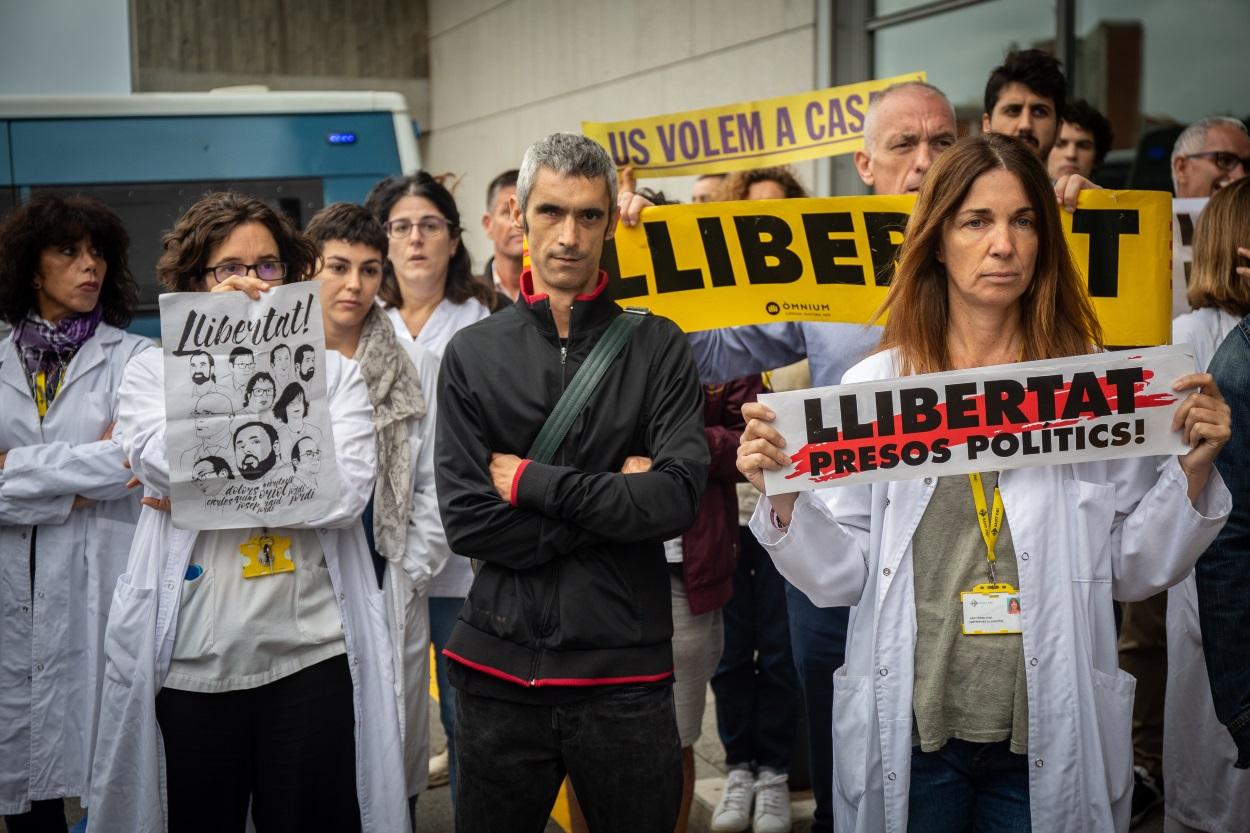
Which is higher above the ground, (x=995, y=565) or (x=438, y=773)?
(x=995, y=565)

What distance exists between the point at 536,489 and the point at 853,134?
287 centimetres

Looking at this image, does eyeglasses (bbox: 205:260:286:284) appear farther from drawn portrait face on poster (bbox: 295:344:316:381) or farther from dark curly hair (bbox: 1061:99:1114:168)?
dark curly hair (bbox: 1061:99:1114:168)

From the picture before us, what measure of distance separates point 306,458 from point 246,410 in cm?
21

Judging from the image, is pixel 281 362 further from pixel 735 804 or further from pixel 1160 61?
pixel 1160 61

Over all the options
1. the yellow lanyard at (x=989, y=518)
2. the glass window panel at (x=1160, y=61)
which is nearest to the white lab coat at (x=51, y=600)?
the yellow lanyard at (x=989, y=518)

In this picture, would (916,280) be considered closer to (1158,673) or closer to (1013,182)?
(1013,182)

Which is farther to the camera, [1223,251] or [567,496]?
[1223,251]

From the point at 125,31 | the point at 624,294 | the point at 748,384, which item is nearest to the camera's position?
the point at 624,294

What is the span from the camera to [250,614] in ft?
11.6

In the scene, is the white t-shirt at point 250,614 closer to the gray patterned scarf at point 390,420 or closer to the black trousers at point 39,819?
the gray patterned scarf at point 390,420

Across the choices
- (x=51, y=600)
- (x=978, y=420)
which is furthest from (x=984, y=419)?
(x=51, y=600)

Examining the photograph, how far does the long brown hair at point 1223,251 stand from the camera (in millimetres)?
4121

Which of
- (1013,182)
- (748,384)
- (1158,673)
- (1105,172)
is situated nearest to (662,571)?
(1013,182)

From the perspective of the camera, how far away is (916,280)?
3.04 meters
